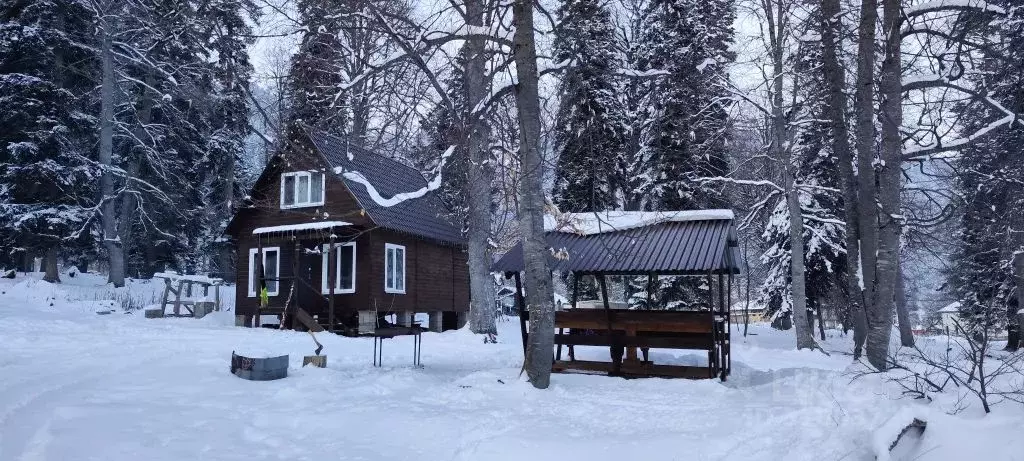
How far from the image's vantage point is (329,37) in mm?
11328

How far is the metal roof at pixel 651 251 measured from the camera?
10828mm

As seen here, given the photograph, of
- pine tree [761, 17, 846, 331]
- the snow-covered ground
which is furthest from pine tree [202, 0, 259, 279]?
pine tree [761, 17, 846, 331]

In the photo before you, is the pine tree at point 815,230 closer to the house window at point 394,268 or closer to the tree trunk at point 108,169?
the house window at point 394,268

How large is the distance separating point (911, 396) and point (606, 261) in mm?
5365

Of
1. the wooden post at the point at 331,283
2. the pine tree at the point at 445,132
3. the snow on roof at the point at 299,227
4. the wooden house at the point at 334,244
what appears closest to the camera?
the pine tree at the point at 445,132

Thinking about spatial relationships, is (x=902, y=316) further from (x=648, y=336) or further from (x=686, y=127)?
(x=648, y=336)

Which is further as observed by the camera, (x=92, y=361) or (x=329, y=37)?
(x=329, y=37)

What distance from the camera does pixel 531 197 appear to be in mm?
9602

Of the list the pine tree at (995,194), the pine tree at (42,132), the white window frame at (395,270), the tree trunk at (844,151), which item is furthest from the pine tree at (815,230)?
the pine tree at (42,132)

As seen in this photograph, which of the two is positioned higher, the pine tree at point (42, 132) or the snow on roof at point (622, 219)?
the pine tree at point (42, 132)

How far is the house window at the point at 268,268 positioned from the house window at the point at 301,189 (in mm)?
1817

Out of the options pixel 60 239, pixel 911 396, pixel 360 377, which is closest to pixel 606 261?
pixel 360 377

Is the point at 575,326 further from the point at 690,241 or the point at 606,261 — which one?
the point at 690,241

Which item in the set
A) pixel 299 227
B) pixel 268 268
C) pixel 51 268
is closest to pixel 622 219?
pixel 299 227
